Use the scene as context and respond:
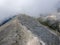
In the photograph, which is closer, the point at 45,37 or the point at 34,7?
the point at 45,37

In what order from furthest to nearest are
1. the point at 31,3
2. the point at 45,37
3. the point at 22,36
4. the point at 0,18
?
the point at 31,3, the point at 0,18, the point at 45,37, the point at 22,36

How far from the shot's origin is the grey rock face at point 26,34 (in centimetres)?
753

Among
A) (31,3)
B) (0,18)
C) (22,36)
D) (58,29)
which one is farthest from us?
(31,3)

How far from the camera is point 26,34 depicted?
7676mm

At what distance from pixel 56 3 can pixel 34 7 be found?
1.27 meters

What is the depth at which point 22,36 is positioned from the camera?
7.57 meters

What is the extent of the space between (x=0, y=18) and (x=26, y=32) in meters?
3.42

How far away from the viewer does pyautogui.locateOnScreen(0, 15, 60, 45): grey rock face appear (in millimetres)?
7527

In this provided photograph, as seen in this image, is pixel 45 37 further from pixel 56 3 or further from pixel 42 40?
pixel 56 3

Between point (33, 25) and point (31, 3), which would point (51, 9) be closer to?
point (31, 3)

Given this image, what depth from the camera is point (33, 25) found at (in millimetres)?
8477

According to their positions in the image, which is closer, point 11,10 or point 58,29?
point 58,29

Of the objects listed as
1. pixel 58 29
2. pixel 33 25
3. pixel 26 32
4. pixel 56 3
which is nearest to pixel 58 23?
pixel 58 29

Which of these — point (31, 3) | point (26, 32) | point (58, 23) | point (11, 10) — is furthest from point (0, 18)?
point (26, 32)
